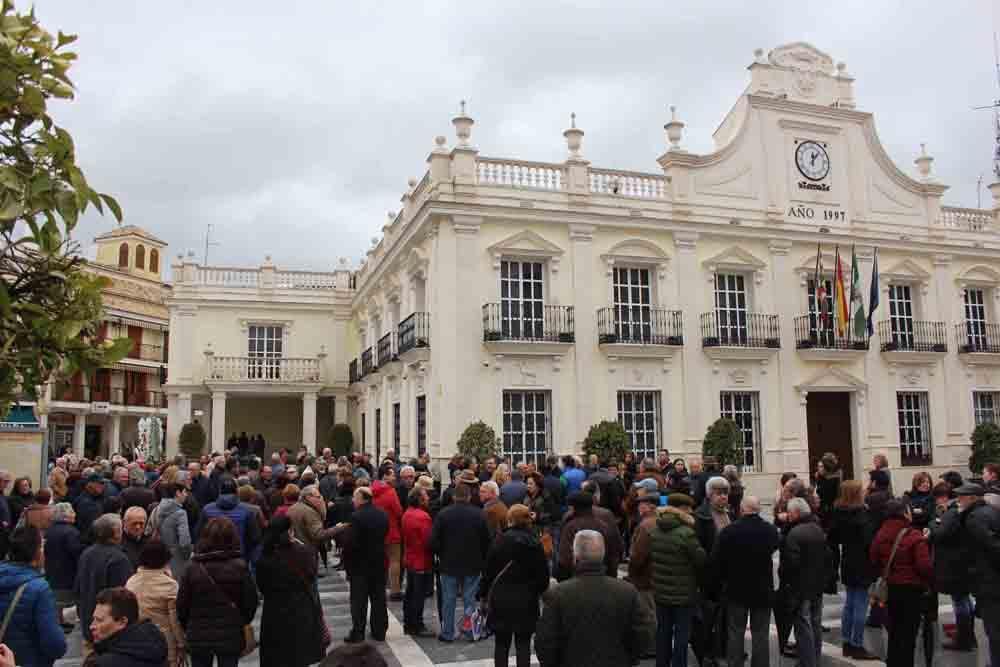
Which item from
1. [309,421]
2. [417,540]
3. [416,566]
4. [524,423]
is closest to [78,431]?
[309,421]

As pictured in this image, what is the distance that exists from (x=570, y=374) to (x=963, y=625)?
10755mm

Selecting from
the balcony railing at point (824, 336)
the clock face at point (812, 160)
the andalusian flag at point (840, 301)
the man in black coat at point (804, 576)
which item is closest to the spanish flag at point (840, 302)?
the andalusian flag at point (840, 301)

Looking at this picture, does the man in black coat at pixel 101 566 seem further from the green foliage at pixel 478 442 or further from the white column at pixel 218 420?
the white column at pixel 218 420

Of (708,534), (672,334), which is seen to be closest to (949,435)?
(672,334)

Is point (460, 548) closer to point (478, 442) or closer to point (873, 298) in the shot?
point (478, 442)

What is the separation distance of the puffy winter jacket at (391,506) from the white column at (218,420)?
57.8ft

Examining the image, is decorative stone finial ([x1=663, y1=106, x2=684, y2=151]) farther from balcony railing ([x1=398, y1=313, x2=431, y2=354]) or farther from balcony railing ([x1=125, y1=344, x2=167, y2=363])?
balcony railing ([x1=125, y1=344, x2=167, y2=363])

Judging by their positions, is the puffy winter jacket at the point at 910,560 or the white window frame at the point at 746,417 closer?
the puffy winter jacket at the point at 910,560

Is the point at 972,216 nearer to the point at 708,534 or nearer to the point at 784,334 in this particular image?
the point at 784,334

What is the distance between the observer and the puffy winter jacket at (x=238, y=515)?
7.86 metres

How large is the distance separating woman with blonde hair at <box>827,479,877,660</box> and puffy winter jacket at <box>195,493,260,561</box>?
19.7ft

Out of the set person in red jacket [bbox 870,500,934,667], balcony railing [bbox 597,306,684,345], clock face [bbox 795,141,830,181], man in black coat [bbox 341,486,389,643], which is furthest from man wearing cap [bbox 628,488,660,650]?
clock face [bbox 795,141,830,181]

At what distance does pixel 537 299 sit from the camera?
18.3 meters

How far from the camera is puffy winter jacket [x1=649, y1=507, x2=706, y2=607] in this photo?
646 cm
